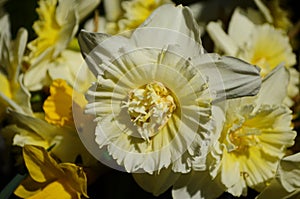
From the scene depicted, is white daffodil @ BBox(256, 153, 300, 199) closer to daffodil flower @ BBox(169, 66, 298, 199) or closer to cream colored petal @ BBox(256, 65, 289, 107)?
daffodil flower @ BBox(169, 66, 298, 199)

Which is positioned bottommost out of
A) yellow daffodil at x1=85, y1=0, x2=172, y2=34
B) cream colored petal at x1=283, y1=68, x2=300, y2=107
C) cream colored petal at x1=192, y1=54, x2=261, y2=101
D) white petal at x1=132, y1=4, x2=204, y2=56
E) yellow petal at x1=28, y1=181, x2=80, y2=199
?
cream colored petal at x1=283, y1=68, x2=300, y2=107

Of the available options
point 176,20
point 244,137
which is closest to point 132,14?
point 176,20

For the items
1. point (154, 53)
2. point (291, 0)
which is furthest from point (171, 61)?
point (291, 0)

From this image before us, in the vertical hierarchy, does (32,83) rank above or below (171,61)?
below

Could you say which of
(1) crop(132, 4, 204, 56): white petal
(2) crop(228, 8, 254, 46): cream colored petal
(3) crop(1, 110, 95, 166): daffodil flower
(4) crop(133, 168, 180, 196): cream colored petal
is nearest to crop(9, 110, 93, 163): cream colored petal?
(3) crop(1, 110, 95, 166): daffodil flower

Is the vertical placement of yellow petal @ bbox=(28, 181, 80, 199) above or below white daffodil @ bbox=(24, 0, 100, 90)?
below

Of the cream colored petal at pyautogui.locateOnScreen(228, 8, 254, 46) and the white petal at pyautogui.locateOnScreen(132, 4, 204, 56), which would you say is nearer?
the white petal at pyautogui.locateOnScreen(132, 4, 204, 56)

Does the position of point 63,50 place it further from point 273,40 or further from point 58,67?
point 273,40
